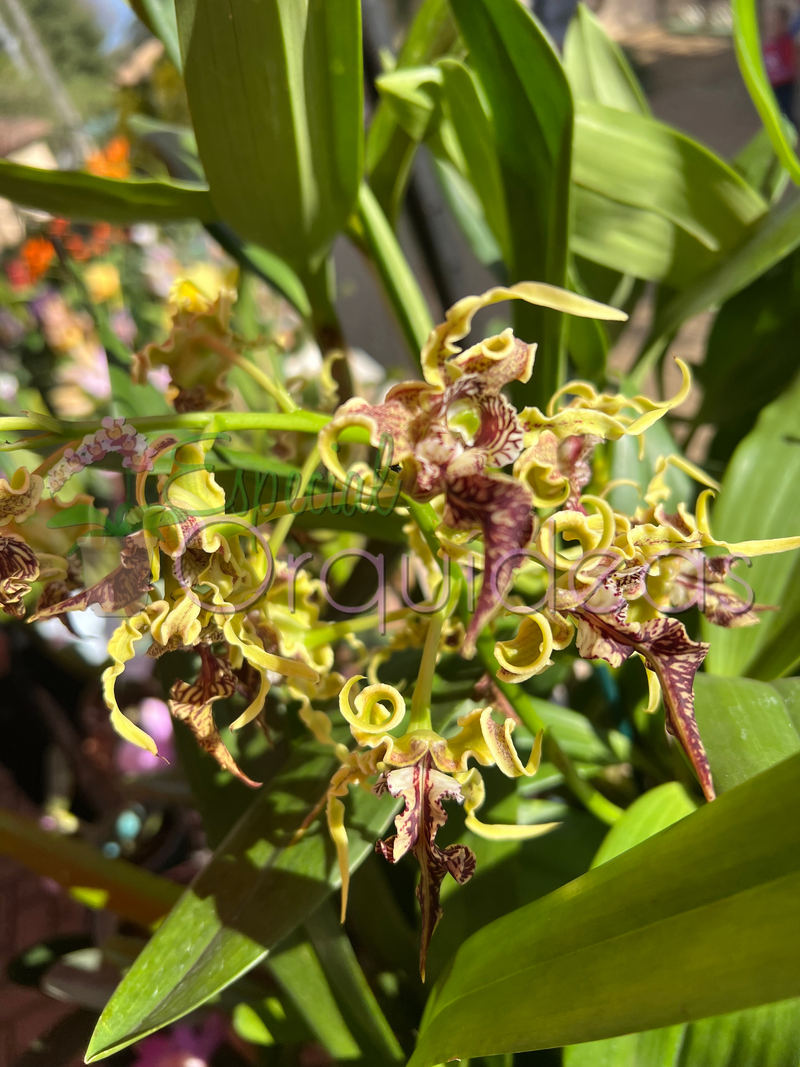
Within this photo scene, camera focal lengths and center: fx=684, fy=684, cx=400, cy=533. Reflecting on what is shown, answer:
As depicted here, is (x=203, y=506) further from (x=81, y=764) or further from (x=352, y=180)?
(x=81, y=764)

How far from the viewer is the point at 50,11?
0.98m

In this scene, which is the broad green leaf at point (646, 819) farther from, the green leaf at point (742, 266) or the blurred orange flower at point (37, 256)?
the blurred orange flower at point (37, 256)

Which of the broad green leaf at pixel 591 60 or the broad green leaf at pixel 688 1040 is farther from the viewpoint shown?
the broad green leaf at pixel 591 60

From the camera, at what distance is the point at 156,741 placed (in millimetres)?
557

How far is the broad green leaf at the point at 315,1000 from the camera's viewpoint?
339 mm

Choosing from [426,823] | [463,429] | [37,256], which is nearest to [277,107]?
[463,429]

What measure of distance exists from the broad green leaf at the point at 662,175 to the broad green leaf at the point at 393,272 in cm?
12

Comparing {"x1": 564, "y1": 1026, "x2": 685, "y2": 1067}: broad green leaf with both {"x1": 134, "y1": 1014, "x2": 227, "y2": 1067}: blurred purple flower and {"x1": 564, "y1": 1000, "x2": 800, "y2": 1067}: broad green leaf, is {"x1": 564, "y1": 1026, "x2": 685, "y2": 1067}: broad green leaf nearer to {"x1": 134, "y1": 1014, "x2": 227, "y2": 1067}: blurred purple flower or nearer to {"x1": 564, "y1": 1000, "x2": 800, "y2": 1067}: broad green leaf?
{"x1": 564, "y1": 1000, "x2": 800, "y2": 1067}: broad green leaf

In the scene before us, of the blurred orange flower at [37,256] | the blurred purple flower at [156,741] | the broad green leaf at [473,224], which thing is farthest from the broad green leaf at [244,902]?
the blurred orange flower at [37,256]

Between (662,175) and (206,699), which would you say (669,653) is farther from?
(662,175)

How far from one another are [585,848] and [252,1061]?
262 millimetres

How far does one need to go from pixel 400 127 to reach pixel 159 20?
153 millimetres

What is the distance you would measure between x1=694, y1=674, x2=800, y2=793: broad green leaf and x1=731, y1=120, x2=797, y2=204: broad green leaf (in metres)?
0.40

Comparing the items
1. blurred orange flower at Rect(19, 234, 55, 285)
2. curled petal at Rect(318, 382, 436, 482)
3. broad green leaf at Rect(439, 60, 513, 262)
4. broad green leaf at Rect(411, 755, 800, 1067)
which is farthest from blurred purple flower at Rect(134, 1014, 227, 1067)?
blurred orange flower at Rect(19, 234, 55, 285)
